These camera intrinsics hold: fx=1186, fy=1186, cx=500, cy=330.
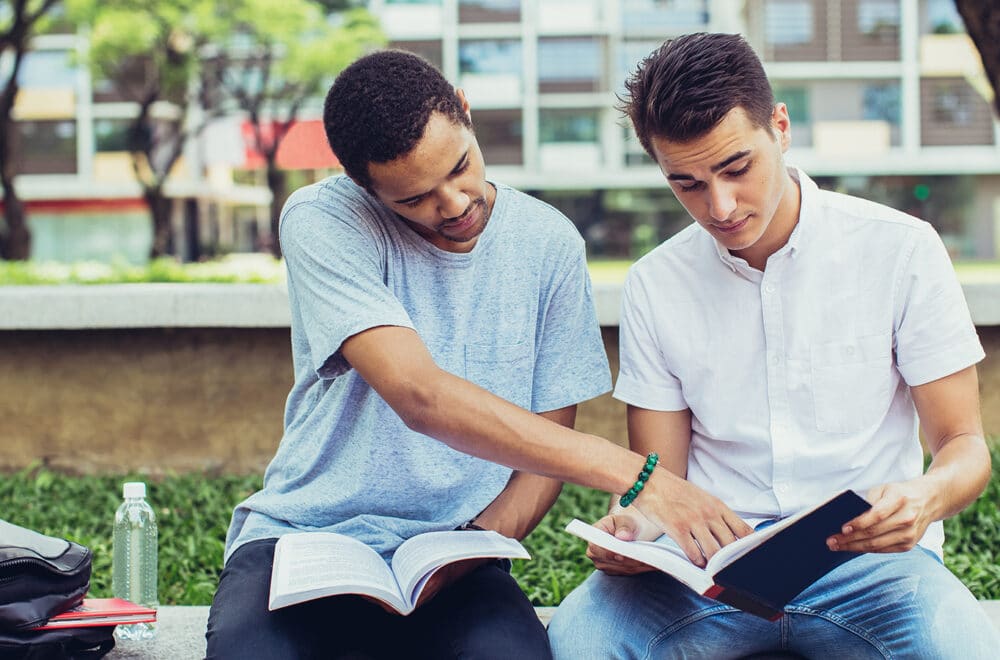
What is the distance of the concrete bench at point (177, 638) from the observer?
2.67 meters

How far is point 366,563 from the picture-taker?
2.22m

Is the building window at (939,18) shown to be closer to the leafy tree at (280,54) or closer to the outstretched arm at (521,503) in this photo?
the leafy tree at (280,54)

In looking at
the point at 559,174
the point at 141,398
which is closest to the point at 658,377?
the point at 141,398

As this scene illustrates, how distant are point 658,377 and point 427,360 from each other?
0.59m

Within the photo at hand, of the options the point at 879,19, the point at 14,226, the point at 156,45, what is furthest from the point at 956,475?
the point at 879,19

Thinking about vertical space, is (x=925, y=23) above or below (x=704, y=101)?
above

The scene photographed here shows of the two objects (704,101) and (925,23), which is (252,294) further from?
(925,23)

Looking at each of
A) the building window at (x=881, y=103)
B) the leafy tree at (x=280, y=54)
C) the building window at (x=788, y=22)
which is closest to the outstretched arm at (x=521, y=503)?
the leafy tree at (x=280, y=54)

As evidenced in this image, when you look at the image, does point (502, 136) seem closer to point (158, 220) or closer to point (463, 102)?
point (158, 220)

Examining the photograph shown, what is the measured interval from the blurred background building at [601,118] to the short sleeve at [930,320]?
35.1 m

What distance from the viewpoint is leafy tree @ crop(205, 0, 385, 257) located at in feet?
78.4

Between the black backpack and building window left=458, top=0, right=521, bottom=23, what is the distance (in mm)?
38418

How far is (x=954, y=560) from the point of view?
379 centimetres

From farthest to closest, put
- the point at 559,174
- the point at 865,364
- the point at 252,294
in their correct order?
the point at 559,174 → the point at 252,294 → the point at 865,364
